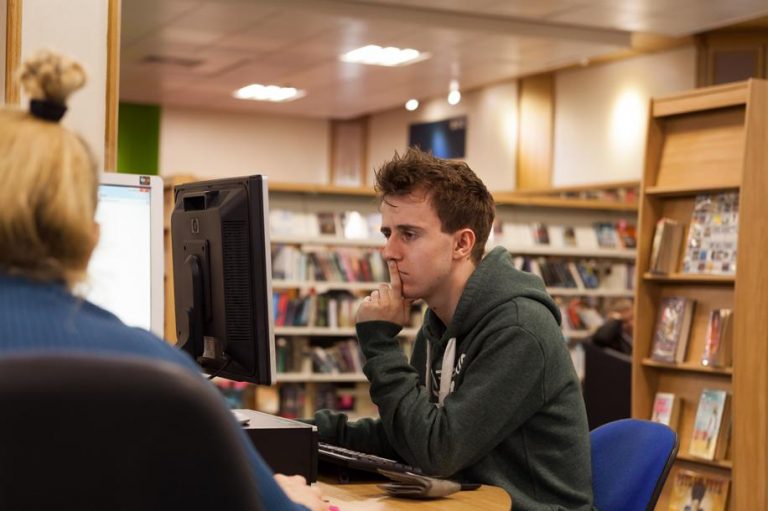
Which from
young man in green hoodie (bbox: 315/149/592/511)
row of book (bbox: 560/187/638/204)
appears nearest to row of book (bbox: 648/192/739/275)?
young man in green hoodie (bbox: 315/149/592/511)

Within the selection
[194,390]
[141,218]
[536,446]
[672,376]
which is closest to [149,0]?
[672,376]

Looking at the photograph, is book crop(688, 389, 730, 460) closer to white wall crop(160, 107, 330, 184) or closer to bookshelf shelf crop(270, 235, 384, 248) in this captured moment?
bookshelf shelf crop(270, 235, 384, 248)

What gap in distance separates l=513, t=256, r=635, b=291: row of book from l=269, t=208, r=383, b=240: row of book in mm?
1208

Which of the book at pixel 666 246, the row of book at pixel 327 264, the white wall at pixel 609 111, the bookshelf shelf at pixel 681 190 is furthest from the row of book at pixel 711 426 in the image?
the white wall at pixel 609 111

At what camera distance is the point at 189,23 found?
8.88 metres

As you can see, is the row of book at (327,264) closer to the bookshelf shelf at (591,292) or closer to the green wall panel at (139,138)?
the bookshelf shelf at (591,292)

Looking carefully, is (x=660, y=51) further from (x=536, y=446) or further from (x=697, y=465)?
(x=536, y=446)

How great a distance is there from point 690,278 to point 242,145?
10.7 meters

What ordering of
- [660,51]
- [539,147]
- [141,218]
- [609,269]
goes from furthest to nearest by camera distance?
[539,147] → [660,51] → [609,269] → [141,218]

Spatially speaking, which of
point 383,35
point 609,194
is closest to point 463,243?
point 383,35

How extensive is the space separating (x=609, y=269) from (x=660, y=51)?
2841 millimetres

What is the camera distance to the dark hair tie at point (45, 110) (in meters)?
1.20

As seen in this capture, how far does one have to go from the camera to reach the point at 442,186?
2.39 m

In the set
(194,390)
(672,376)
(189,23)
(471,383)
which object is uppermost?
(189,23)
